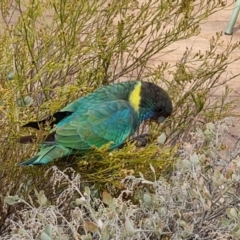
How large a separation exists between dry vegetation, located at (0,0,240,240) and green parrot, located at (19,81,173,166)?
5cm

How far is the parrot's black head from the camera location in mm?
2361

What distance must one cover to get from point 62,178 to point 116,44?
2.30 feet

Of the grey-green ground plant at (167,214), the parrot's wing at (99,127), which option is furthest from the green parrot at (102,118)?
the grey-green ground plant at (167,214)

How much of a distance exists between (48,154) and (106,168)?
19 cm

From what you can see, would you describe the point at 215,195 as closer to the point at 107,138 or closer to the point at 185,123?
the point at 107,138

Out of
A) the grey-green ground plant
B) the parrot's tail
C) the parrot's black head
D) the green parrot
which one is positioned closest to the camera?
the grey-green ground plant

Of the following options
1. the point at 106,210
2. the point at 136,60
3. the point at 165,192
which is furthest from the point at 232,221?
the point at 136,60

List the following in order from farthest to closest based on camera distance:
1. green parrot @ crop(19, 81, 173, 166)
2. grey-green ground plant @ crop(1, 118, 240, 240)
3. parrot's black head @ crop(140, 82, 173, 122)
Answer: parrot's black head @ crop(140, 82, 173, 122) < green parrot @ crop(19, 81, 173, 166) < grey-green ground plant @ crop(1, 118, 240, 240)

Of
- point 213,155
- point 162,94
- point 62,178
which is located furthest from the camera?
point 162,94

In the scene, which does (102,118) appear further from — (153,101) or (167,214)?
(167,214)

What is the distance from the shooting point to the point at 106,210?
1.72m

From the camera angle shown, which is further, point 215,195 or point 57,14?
point 57,14

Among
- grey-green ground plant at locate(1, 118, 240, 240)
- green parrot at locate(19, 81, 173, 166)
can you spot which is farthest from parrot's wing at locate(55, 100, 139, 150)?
grey-green ground plant at locate(1, 118, 240, 240)

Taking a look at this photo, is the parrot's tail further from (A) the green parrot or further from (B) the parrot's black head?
(B) the parrot's black head
